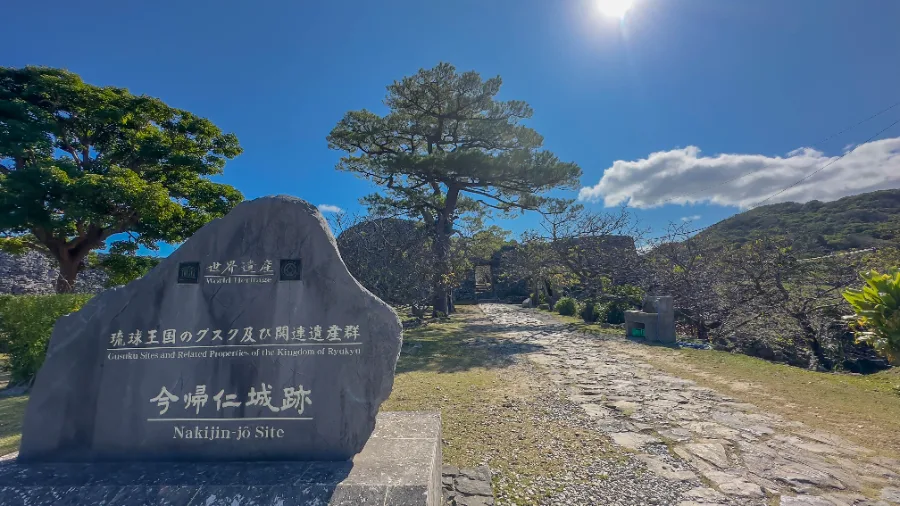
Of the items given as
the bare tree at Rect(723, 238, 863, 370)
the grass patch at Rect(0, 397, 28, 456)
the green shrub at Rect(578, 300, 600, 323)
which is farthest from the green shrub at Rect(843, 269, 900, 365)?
the green shrub at Rect(578, 300, 600, 323)

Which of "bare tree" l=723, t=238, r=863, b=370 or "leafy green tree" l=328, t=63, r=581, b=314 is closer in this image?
"bare tree" l=723, t=238, r=863, b=370

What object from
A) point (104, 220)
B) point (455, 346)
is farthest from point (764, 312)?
A: point (104, 220)

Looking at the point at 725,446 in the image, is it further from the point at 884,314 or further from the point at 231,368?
the point at 231,368

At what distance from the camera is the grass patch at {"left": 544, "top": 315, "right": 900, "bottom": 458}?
140 inches

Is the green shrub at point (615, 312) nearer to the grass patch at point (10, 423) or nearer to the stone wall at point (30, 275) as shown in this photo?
the grass patch at point (10, 423)

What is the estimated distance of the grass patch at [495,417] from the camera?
9.75ft

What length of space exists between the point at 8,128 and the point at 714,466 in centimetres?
1240

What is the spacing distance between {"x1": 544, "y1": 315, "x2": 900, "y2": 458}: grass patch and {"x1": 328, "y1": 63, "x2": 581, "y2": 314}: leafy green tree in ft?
22.9

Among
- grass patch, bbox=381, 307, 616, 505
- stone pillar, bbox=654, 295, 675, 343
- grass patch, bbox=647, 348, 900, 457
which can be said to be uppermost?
stone pillar, bbox=654, 295, 675, 343

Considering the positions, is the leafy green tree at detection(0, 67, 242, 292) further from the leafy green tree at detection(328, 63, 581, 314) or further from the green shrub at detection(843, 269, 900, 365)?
the green shrub at detection(843, 269, 900, 365)

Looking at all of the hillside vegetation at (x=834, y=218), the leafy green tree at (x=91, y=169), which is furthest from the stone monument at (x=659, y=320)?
the hillside vegetation at (x=834, y=218)

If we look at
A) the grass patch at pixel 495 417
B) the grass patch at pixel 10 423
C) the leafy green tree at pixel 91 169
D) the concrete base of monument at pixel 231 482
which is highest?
the leafy green tree at pixel 91 169

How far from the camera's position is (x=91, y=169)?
30.2 feet

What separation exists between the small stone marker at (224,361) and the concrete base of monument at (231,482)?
0.34ft
